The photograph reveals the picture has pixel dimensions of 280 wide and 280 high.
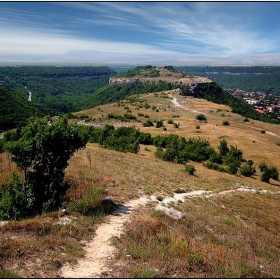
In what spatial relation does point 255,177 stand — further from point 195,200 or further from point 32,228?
point 32,228

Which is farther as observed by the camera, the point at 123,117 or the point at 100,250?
the point at 123,117

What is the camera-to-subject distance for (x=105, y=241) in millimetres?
11383

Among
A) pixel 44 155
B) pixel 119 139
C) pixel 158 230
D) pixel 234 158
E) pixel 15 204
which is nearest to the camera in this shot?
pixel 158 230

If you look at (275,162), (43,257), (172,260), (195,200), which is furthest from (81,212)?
(275,162)

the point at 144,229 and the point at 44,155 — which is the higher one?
the point at 44,155

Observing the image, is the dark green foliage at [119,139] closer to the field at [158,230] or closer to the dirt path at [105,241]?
the field at [158,230]

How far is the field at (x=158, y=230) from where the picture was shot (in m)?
9.23

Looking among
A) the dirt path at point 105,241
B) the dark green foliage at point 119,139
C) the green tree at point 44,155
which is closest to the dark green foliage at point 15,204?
the green tree at point 44,155

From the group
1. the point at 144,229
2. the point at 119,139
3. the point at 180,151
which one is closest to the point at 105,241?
the point at 144,229

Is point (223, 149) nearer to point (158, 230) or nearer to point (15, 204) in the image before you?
point (158, 230)

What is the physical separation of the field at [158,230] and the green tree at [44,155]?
4.88 ft

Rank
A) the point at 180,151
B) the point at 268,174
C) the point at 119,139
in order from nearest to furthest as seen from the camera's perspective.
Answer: the point at 268,174, the point at 119,139, the point at 180,151

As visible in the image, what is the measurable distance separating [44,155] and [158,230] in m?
6.57

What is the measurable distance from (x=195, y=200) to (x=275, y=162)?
3335cm
